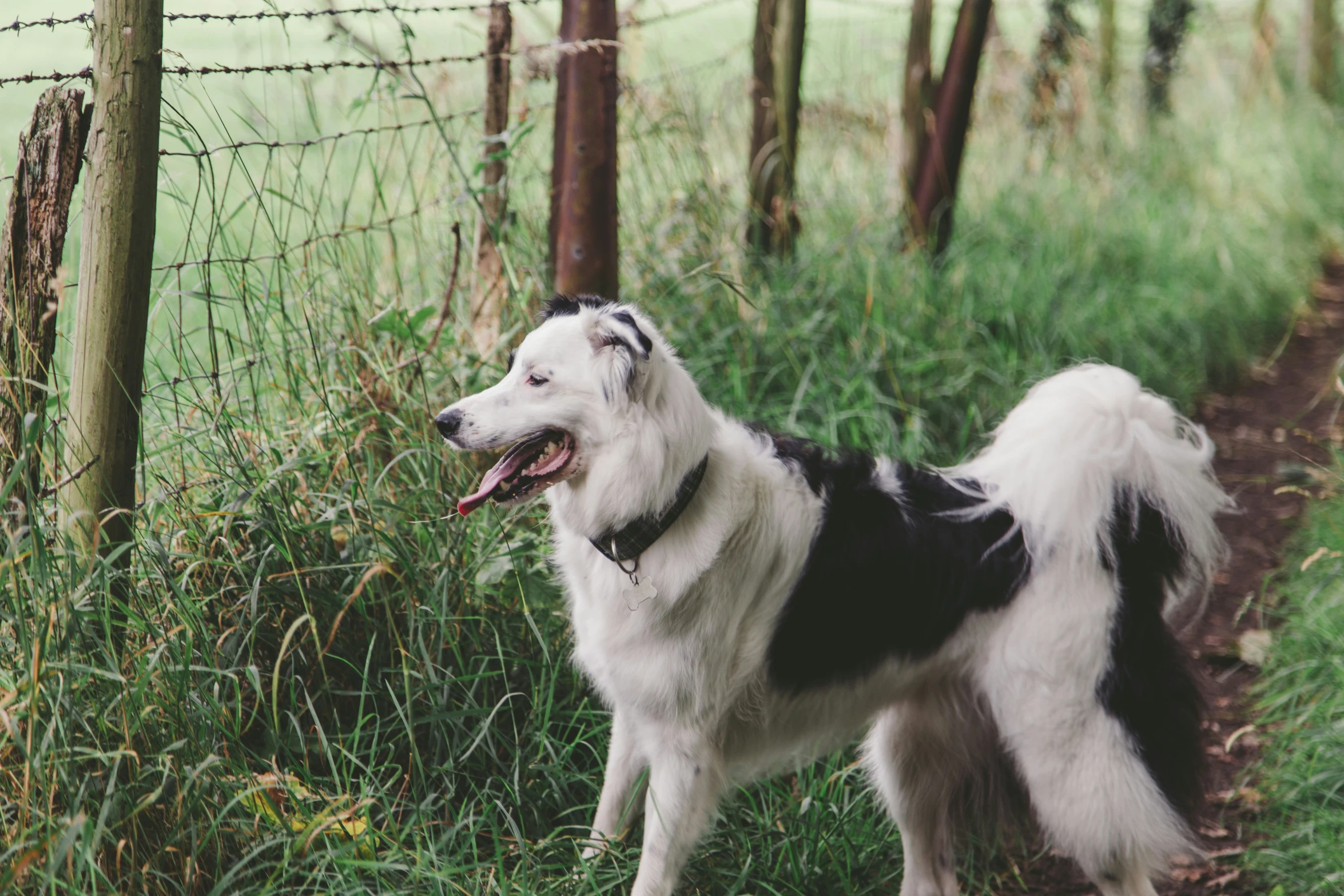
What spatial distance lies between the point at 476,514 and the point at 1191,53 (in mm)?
9370

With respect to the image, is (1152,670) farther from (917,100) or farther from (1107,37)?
(1107,37)

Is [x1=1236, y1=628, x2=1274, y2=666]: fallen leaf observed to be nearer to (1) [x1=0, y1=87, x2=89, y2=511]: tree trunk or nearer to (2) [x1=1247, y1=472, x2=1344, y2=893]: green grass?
(2) [x1=1247, y1=472, x2=1344, y2=893]: green grass

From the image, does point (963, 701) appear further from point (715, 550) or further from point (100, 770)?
point (100, 770)

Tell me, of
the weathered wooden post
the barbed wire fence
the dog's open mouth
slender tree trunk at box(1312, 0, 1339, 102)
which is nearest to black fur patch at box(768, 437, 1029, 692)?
the dog's open mouth

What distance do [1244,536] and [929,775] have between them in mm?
2777

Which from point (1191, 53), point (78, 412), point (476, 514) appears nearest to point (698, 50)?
point (1191, 53)

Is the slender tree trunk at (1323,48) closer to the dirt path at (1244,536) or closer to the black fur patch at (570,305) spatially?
the dirt path at (1244,536)

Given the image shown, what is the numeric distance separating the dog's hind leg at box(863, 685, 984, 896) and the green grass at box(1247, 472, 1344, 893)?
92 centimetres

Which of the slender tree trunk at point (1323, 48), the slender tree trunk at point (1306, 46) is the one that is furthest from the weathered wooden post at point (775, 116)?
the slender tree trunk at point (1323, 48)

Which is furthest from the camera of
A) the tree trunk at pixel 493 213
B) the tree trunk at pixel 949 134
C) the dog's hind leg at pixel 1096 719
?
the tree trunk at pixel 949 134

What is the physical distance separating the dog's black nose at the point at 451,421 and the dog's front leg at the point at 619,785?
0.83 meters

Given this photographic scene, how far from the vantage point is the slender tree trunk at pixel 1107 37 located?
8773mm

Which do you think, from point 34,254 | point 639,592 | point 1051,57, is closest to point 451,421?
point 639,592

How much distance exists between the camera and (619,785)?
282 cm
